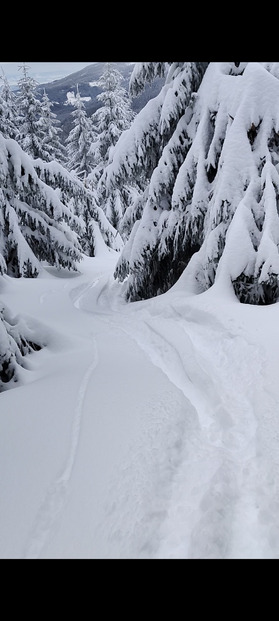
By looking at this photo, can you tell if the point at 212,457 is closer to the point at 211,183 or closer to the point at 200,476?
the point at 200,476

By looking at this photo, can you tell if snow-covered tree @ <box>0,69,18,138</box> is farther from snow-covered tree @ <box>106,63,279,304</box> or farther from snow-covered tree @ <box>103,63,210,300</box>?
snow-covered tree @ <box>106,63,279,304</box>

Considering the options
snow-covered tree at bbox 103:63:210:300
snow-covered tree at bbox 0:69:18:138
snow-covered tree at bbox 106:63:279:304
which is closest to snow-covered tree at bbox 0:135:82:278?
snow-covered tree at bbox 103:63:210:300

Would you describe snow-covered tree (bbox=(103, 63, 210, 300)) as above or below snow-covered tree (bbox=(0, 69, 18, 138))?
below

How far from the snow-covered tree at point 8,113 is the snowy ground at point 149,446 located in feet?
66.5

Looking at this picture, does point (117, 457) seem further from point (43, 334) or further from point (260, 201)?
point (260, 201)

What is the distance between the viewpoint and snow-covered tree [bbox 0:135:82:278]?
12565mm

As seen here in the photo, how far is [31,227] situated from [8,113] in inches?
511

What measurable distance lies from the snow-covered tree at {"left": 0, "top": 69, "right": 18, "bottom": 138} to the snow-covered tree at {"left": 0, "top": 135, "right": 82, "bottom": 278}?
32.6 ft

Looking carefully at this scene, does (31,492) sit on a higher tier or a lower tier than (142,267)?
lower

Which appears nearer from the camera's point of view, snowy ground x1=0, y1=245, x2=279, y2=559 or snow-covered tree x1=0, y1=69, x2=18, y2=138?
snowy ground x1=0, y1=245, x2=279, y2=559

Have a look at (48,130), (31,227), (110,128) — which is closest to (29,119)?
(48,130)
